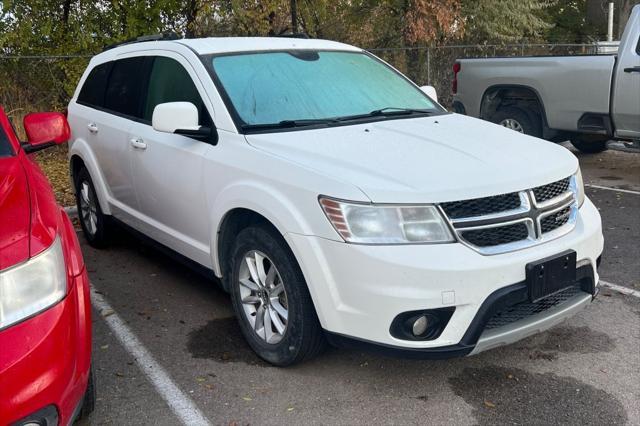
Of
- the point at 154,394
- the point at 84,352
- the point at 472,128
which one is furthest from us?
the point at 472,128

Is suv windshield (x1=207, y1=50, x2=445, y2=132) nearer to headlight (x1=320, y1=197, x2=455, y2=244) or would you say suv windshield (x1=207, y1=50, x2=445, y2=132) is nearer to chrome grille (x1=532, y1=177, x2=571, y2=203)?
headlight (x1=320, y1=197, x2=455, y2=244)

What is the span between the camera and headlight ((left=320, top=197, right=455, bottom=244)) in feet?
10.1

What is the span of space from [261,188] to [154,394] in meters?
1.19

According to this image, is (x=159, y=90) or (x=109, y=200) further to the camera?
(x=109, y=200)

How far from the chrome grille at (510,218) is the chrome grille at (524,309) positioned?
30 centimetres

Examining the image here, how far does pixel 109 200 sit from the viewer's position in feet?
18.2

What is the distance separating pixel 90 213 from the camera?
6.12m

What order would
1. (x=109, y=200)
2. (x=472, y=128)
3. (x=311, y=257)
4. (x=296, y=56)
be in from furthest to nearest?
(x=109, y=200), (x=296, y=56), (x=472, y=128), (x=311, y=257)

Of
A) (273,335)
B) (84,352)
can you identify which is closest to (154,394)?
(273,335)

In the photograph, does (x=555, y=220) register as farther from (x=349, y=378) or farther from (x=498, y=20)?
(x=498, y=20)

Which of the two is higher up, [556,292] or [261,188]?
[261,188]

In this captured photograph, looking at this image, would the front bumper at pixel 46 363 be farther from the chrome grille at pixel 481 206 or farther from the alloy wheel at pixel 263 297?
the chrome grille at pixel 481 206

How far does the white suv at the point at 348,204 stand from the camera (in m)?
3.08

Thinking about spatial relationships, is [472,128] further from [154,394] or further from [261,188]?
[154,394]
